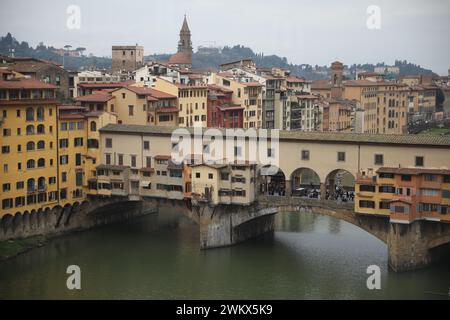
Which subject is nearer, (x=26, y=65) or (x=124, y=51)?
(x=26, y=65)

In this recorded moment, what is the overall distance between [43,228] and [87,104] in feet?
26.8

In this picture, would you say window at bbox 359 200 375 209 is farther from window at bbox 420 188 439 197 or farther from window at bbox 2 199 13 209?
window at bbox 2 199 13 209

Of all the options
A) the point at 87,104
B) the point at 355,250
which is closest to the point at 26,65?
the point at 87,104

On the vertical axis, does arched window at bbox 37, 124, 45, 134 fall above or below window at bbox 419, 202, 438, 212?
above

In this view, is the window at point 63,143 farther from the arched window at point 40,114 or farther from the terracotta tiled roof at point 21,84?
the terracotta tiled roof at point 21,84

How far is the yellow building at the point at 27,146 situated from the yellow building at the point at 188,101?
11396 mm

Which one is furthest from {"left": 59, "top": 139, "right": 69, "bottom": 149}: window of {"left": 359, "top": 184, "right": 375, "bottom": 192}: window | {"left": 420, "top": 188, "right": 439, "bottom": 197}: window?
{"left": 420, "top": 188, "right": 439, "bottom": 197}: window

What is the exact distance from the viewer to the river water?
1244 inches

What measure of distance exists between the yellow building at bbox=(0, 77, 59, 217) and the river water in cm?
258

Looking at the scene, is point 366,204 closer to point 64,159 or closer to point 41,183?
point 64,159

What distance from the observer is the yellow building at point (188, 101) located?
50.9 m

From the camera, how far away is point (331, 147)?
3681 cm

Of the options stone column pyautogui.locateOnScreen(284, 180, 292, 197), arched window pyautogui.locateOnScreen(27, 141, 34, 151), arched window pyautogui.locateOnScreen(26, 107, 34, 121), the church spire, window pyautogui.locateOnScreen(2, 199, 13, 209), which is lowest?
window pyautogui.locateOnScreen(2, 199, 13, 209)
